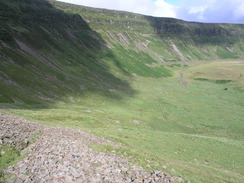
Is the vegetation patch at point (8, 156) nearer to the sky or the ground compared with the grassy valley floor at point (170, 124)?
nearer to the ground

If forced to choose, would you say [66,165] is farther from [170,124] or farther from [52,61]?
[52,61]

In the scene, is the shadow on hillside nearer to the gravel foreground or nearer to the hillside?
the hillside

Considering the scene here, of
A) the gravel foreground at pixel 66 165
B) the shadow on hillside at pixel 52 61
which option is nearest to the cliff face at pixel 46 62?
the shadow on hillside at pixel 52 61

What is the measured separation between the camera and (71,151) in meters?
24.1

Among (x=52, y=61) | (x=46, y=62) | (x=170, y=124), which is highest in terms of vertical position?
(x=52, y=61)

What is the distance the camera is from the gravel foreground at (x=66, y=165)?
18.7 meters

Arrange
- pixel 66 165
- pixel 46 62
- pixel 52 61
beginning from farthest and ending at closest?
pixel 52 61
pixel 46 62
pixel 66 165

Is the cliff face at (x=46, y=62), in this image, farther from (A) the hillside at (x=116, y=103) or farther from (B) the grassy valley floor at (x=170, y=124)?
(B) the grassy valley floor at (x=170, y=124)

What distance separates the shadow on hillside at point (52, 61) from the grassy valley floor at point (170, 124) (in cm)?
855

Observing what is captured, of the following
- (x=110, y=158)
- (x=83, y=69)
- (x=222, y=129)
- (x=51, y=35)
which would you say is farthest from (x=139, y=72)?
(x=110, y=158)

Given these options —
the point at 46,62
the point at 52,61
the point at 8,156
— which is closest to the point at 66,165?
the point at 8,156

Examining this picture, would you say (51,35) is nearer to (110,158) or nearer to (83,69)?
(83,69)

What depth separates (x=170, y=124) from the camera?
71.2 metres

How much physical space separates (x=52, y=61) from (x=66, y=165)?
113973mm
